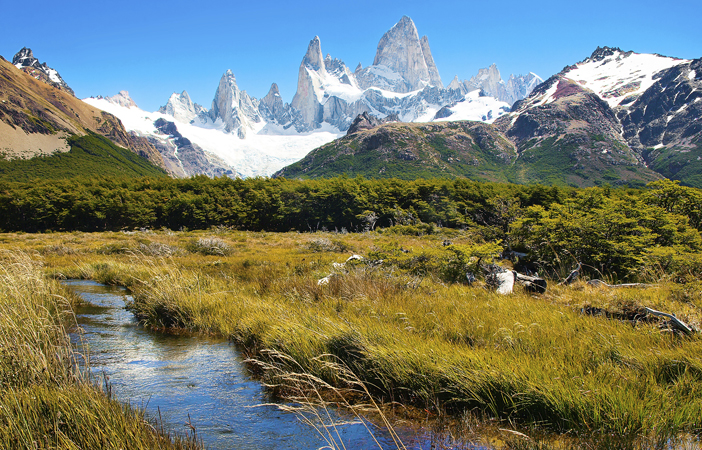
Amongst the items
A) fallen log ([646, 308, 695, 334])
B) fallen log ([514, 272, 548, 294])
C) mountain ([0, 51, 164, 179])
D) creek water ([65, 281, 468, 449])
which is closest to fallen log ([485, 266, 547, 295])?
fallen log ([514, 272, 548, 294])

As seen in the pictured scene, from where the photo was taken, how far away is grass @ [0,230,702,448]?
3674 mm

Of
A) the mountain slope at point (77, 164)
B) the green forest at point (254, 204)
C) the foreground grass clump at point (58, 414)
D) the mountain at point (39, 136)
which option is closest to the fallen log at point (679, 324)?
the foreground grass clump at point (58, 414)

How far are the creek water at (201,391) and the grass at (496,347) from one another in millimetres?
597

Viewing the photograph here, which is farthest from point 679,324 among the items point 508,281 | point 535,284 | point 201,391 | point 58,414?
point 58,414

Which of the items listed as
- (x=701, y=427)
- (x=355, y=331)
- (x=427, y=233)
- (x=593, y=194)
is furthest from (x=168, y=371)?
(x=427, y=233)

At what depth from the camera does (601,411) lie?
3627 millimetres

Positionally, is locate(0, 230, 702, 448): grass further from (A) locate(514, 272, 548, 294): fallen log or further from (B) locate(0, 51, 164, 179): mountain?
(B) locate(0, 51, 164, 179): mountain

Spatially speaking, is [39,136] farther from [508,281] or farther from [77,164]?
[508,281]

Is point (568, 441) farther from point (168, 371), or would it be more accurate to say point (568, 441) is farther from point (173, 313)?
point (173, 313)

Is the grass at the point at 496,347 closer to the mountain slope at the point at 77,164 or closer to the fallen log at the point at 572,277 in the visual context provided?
the fallen log at the point at 572,277

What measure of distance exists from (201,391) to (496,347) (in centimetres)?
453

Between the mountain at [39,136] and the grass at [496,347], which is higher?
the mountain at [39,136]

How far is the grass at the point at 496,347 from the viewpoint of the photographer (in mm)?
3674

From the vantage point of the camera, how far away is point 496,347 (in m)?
5.12
